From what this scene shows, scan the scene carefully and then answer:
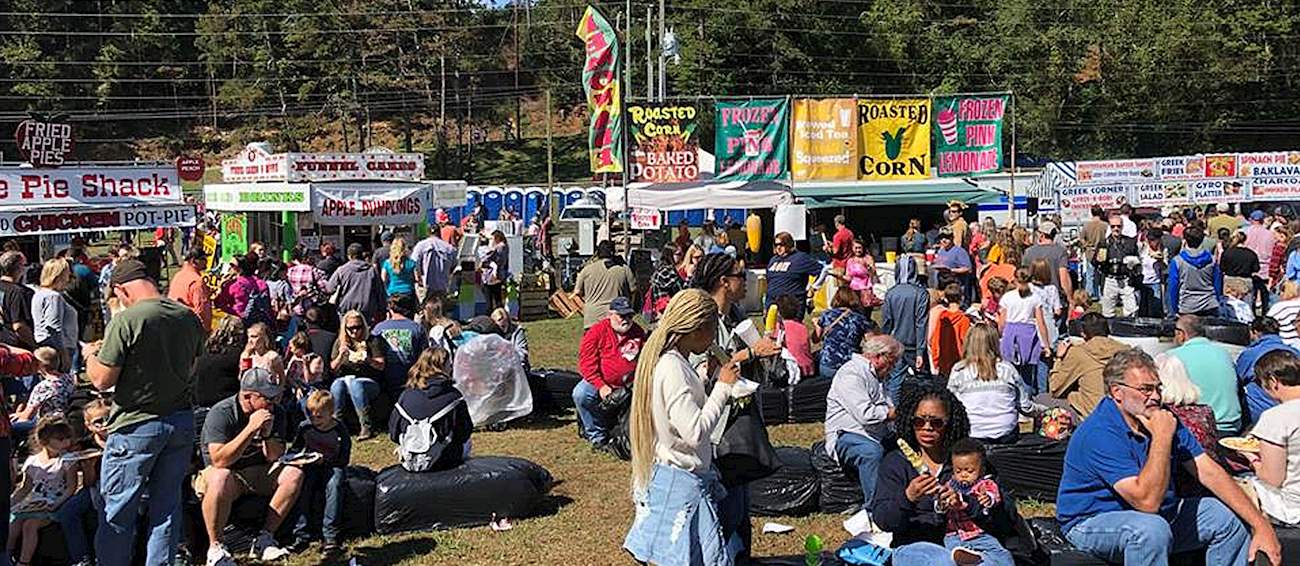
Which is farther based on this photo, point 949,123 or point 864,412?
point 949,123

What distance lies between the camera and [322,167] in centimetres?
1905

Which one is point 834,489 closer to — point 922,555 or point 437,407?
point 437,407

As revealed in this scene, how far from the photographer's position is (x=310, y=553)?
6.46 m

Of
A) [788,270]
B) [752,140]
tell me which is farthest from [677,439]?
[752,140]

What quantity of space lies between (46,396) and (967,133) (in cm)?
1553

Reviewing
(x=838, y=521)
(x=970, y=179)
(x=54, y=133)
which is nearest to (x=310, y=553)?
(x=838, y=521)

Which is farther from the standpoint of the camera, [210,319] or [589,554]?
[210,319]

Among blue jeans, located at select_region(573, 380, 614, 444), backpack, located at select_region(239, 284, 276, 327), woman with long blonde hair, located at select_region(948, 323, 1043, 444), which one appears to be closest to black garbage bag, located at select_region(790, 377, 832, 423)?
blue jeans, located at select_region(573, 380, 614, 444)

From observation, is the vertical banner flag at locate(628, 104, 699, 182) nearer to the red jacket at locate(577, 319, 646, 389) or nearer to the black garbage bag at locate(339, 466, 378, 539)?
the red jacket at locate(577, 319, 646, 389)

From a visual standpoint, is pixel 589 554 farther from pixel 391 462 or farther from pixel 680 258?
pixel 680 258

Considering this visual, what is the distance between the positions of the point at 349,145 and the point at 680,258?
47992 millimetres

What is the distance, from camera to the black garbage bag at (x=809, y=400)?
9.56 meters

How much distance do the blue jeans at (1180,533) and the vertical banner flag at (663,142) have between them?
44.5 feet

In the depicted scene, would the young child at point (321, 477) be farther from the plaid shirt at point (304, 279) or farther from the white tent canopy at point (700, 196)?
the white tent canopy at point (700, 196)
